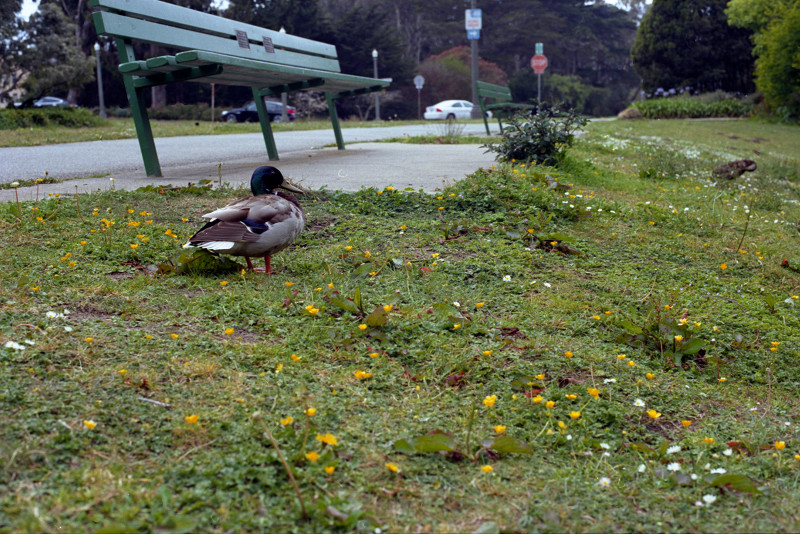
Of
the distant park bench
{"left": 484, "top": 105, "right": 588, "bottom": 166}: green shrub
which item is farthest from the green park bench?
the distant park bench

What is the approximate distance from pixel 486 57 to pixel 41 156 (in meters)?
46.1

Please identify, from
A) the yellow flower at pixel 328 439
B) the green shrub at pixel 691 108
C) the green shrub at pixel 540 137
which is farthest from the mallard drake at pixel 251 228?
the green shrub at pixel 691 108

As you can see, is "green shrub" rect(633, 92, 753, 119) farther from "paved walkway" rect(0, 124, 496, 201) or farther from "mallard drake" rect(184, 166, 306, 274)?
"mallard drake" rect(184, 166, 306, 274)

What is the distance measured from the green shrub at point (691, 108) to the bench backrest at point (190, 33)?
17165 millimetres

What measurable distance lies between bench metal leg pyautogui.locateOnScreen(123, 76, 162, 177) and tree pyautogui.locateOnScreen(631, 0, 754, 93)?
87.2 ft

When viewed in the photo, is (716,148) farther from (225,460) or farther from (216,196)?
(225,460)

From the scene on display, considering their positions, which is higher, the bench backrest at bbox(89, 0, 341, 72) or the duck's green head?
the bench backrest at bbox(89, 0, 341, 72)

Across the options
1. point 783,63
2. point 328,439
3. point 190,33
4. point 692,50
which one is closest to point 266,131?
point 190,33

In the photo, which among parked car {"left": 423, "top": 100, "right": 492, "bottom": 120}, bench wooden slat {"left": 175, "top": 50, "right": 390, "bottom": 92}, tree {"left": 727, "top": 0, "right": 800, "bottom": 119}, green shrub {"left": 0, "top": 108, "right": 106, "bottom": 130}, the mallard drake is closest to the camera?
the mallard drake

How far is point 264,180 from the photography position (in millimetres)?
3711

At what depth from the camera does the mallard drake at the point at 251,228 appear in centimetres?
323

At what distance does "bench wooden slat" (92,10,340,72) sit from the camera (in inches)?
214

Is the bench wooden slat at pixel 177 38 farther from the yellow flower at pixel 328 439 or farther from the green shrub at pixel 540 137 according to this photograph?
the yellow flower at pixel 328 439

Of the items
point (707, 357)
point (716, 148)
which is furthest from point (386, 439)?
point (716, 148)
